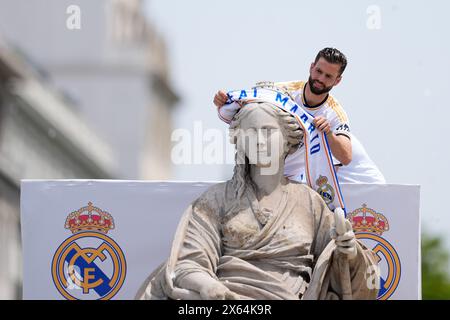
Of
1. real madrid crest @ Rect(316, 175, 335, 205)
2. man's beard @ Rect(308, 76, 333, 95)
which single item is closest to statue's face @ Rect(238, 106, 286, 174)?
real madrid crest @ Rect(316, 175, 335, 205)

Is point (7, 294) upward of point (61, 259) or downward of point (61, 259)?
downward

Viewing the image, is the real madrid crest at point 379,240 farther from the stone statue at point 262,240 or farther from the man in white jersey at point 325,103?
the stone statue at point 262,240

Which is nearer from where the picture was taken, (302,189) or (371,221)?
(302,189)

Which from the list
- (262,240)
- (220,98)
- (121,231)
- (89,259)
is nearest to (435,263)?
(121,231)

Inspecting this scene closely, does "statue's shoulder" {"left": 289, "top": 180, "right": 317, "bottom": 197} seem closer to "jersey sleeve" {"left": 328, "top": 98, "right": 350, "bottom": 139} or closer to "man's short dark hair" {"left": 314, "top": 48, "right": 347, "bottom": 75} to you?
"jersey sleeve" {"left": 328, "top": 98, "right": 350, "bottom": 139}

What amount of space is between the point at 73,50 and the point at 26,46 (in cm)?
2211

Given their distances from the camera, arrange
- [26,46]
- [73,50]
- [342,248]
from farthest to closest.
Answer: [73,50], [26,46], [342,248]

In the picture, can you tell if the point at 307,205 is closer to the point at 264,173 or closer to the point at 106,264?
the point at 264,173

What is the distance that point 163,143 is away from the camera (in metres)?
152

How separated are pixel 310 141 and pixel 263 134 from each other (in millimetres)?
662

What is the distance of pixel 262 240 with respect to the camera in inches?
755

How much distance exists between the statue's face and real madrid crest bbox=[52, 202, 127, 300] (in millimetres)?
2354

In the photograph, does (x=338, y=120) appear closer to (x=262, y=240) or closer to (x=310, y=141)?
(x=310, y=141)

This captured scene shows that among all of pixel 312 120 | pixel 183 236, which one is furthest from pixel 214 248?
pixel 312 120
